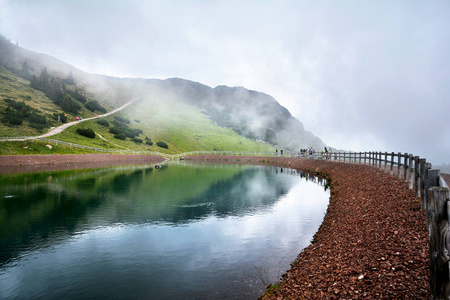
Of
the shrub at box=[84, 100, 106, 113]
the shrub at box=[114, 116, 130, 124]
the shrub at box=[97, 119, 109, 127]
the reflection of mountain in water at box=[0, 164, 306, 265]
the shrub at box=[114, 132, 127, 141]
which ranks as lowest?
the reflection of mountain in water at box=[0, 164, 306, 265]

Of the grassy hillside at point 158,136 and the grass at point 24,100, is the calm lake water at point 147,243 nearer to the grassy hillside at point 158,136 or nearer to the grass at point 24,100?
the grass at point 24,100

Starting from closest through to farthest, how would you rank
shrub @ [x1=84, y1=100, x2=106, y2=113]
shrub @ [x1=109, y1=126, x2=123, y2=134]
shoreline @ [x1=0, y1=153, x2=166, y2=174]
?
1. shoreline @ [x1=0, y1=153, x2=166, y2=174]
2. shrub @ [x1=109, y1=126, x2=123, y2=134]
3. shrub @ [x1=84, y1=100, x2=106, y2=113]

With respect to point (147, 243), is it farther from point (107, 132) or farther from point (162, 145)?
point (162, 145)

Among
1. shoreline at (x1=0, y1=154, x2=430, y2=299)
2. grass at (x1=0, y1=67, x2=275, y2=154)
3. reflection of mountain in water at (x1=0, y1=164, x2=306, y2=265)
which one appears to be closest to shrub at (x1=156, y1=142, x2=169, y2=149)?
grass at (x1=0, y1=67, x2=275, y2=154)

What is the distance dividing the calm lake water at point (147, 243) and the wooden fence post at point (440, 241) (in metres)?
7.63

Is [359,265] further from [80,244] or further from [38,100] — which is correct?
[38,100]

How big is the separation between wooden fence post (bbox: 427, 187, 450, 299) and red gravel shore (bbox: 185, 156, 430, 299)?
2821mm

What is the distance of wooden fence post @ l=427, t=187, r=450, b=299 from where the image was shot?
4.42 metres

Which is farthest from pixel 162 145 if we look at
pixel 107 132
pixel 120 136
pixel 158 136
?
pixel 107 132

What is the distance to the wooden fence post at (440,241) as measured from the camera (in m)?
4.42

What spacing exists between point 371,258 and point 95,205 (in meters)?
26.0

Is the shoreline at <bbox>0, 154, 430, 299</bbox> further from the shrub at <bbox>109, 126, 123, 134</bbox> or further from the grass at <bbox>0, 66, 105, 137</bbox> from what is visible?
the shrub at <bbox>109, 126, 123, 134</bbox>

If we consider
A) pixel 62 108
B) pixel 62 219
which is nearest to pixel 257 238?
pixel 62 219

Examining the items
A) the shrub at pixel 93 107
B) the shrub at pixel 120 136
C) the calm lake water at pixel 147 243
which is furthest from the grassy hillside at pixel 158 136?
the calm lake water at pixel 147 243
